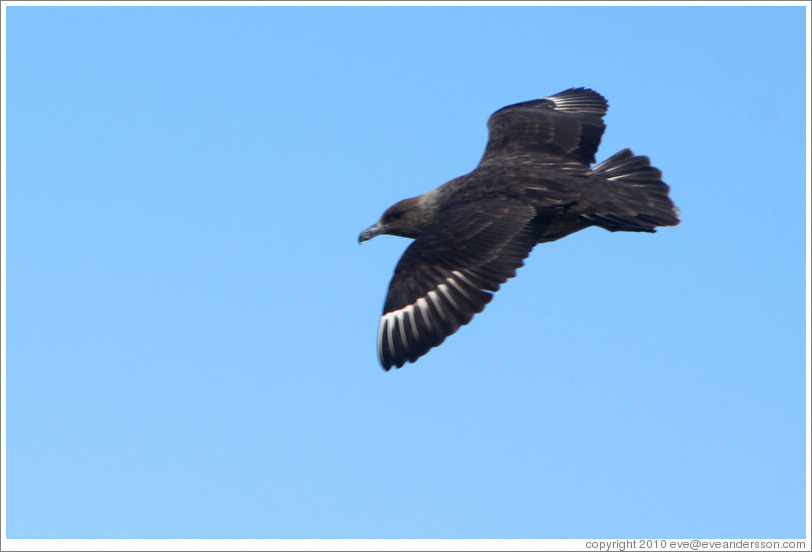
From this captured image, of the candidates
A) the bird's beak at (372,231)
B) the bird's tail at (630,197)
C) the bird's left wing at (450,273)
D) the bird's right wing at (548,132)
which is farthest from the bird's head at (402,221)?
the bird's tail at (630,197)

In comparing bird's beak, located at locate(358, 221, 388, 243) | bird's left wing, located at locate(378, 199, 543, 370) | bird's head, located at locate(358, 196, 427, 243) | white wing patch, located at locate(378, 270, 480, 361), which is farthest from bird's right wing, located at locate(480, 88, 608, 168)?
white wing patch, located at locate(378, 270, 480, 361)

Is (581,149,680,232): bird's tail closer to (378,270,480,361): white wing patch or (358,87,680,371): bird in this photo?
(358,87,680,371): bird

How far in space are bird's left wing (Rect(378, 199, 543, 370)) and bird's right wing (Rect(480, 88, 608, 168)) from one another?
1.39 meters

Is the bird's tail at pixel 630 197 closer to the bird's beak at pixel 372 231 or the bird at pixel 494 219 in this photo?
the bird at pixel 494 219

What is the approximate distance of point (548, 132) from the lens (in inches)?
452

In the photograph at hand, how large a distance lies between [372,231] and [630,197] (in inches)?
85.0

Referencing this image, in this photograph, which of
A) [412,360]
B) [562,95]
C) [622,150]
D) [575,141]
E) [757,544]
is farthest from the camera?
[562,95]

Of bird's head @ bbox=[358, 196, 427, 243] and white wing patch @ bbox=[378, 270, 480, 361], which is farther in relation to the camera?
bird's head @ bbox=[358, 196, 427, 243]

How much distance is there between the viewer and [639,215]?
387 inches

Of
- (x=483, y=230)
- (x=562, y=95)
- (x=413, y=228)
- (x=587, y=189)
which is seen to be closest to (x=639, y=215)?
(x=587, y=189)

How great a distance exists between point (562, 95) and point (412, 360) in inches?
171

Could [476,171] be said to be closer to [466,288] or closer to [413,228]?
[413,228]

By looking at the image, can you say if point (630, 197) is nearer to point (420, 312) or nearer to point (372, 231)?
point (420, 312)

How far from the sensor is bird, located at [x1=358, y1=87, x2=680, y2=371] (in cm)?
927
